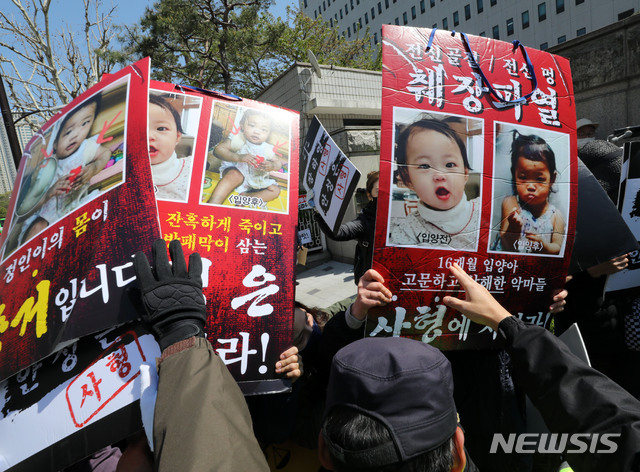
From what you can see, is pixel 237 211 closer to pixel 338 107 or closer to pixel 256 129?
pixel 256 129

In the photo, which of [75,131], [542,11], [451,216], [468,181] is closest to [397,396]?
[451,216]

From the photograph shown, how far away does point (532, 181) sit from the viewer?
4.96 ft

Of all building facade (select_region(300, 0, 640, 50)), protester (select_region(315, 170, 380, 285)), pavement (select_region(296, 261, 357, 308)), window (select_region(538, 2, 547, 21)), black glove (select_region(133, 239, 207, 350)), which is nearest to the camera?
black glove (select_region(133, 239, 207, 350))

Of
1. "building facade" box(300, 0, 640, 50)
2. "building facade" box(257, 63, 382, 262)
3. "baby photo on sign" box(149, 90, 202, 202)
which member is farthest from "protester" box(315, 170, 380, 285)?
"building facade" box(300, 0, 640, 50)

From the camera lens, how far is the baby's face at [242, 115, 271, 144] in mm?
1466

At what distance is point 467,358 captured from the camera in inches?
67.1

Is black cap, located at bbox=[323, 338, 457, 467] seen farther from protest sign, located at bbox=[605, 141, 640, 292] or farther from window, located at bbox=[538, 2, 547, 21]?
window, located at bbox=[538, 2, 547, 21]

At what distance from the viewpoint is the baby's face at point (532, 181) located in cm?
150

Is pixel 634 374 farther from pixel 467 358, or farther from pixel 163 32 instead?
pixel 163 32

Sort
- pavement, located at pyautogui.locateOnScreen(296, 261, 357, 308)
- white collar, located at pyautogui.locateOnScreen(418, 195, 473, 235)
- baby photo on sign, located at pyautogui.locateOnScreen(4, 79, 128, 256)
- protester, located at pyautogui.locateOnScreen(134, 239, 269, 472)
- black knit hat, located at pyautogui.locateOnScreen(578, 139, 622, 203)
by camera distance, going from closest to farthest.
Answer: protester, located at pyautogui.locateOnScreen(134, 239, 269, 472), baby photo on sign, located at pyautogui.locateOnScreen(4, 79, 128, 256), white collar, located at pyautogui.locateOnScreen(418, 195, 473, 235), black knit hat, located at pyautogui.locateOnScreen(578, 139, 622, 203), pavement, located at pyautogui.locateOnScreen(296, 261, 357, 308)

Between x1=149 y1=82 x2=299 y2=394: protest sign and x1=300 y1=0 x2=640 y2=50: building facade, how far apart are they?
22.0 m

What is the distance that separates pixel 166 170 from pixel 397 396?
1106mm

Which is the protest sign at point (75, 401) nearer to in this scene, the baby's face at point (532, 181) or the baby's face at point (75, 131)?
the baby's face at point (75, 131)

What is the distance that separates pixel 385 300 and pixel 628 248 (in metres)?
1.19
